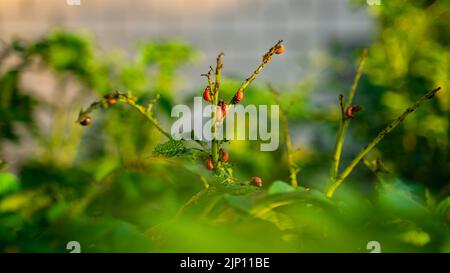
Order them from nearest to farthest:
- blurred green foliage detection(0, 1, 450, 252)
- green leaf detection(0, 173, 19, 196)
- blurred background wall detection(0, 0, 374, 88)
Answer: blurred green foliage detection(0, 1, 450, 252) → green leaf detection(0, 173, 19, 196) → blurred background wall detection(0, 0, 374, 88)

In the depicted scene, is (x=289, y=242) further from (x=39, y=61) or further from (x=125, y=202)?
(x=39, y=61)

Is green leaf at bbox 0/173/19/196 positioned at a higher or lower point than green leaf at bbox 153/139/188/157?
higher

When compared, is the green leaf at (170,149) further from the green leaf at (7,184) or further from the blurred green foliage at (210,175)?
the green leaf at (7,184)

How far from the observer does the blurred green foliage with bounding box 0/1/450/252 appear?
576mm

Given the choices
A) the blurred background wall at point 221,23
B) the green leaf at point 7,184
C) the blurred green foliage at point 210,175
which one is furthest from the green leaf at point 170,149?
the blurred background wall at point 221,23

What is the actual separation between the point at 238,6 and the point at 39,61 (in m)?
1.37

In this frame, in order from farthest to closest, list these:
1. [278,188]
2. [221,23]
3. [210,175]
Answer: [221,23] < [210,175] < [278,188]

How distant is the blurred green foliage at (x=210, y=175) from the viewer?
1.89 feet

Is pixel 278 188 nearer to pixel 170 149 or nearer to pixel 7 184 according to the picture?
pixel 170 149

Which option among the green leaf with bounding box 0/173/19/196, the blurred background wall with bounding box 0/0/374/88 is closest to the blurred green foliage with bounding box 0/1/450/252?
the green leaf with bounding box 0/173/19/196

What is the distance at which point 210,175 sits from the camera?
77cm

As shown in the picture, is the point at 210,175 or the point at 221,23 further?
the point at 221,23

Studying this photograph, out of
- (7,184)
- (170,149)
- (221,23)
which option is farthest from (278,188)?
(221,23)

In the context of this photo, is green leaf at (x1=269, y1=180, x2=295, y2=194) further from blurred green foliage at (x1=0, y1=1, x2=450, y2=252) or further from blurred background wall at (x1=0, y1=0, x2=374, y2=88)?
blurred background wall at (x1=0, y1=0, x2=374, y2=88)
